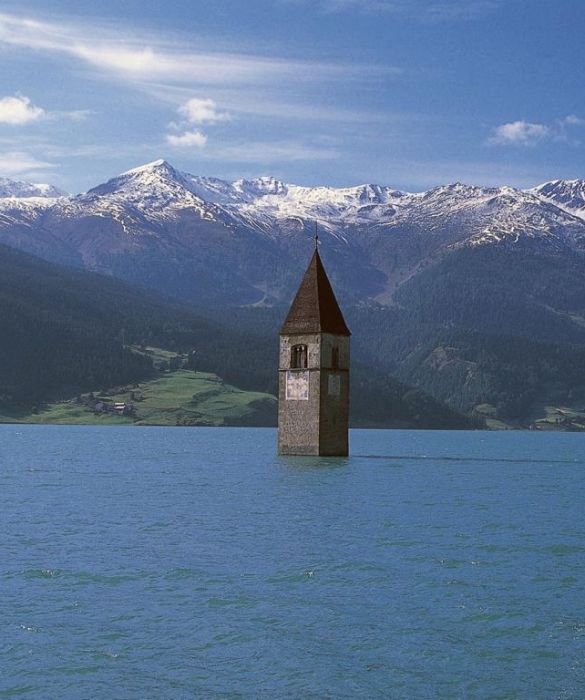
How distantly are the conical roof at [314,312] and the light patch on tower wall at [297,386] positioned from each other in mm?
4279

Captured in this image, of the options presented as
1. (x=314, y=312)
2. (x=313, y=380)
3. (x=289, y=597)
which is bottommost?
(x=289, y=597)

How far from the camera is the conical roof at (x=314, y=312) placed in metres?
102

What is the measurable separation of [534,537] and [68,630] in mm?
27853

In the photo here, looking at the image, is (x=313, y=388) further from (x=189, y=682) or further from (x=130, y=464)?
(x=189, y=682)

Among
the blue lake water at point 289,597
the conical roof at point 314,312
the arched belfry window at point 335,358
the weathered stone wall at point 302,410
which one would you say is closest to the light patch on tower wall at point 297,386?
the weathered stone wall at point 302,410

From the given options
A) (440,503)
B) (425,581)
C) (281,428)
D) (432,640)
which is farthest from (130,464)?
(432,640)

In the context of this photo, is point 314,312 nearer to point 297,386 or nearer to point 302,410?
point 297,386

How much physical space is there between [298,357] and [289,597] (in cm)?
6771

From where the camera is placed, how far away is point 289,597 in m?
34.6

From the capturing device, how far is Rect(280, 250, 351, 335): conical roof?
102 metres

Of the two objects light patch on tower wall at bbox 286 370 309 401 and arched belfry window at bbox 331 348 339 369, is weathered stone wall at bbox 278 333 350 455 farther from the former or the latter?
arched belfry window at bbox 331 348 339 369

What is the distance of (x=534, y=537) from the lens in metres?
51.2

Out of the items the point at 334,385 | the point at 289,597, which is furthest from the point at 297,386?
the point at 289,597

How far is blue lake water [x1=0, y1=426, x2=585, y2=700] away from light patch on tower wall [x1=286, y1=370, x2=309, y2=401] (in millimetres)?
30048
